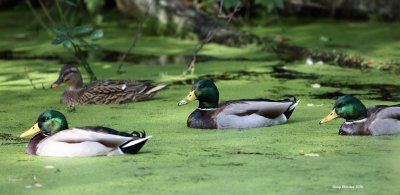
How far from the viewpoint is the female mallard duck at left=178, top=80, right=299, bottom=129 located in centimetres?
743

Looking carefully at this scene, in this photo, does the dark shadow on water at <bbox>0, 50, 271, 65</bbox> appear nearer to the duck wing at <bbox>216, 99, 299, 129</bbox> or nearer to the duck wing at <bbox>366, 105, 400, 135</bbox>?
the duck wing at <bbox>216, 99, 299, 129</bbox>

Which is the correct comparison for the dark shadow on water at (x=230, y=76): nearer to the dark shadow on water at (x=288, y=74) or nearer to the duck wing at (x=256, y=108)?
the dark shadow on water at (x=288, y=74)

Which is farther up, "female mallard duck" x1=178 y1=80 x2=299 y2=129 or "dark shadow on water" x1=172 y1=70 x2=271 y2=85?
"female mallard duck" x1=178 y1=80 x2=299 y2=129

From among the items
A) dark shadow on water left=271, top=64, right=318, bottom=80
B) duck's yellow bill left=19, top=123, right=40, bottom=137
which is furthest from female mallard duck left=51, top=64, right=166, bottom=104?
duck's yellow bill left=19, top=123, right=40, bottom=137

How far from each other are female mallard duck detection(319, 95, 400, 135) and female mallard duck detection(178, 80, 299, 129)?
458 millimetres

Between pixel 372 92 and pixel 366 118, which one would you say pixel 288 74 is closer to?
pixel 372 92

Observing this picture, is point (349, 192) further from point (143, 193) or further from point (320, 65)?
point (320, 65)

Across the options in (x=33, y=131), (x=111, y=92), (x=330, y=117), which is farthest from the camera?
(x=111, y=92)

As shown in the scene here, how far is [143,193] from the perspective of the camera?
555cm

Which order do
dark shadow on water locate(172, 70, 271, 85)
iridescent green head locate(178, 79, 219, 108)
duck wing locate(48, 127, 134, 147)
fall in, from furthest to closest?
dark shadow on water locate(172, 70, 271, 85) < iridescent green head locate(178, 79, 219, 108) < duck wing locate(48, 127, 134, 147)

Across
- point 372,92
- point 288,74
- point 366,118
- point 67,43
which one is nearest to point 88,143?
point 366,118

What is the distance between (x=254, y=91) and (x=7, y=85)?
2.21 metres

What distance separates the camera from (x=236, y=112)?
7.42m

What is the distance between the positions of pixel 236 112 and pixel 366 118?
86cm
